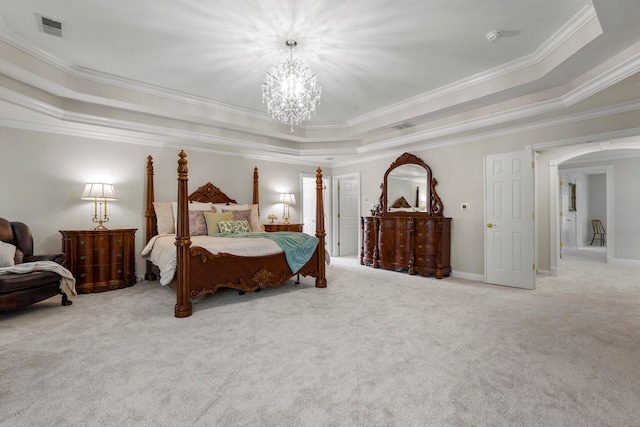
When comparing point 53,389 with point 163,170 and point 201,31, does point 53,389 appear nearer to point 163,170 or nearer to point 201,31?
point 201,31

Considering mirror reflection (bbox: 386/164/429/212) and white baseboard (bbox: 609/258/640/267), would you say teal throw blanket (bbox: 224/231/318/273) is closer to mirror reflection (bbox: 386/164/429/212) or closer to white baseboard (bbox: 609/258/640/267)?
mirror reflection (bbox: 386/164/429/212)

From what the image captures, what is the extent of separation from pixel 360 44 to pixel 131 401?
10.7ft

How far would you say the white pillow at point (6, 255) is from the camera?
10.8 feet

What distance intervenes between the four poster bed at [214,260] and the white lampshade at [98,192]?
63cm

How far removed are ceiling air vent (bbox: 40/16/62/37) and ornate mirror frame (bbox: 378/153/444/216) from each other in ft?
16.4

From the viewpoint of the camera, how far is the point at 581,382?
1.94m

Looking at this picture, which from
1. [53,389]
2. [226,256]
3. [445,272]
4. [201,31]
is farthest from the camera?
[445,272]

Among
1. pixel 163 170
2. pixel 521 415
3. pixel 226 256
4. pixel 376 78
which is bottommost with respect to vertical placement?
pixel 521 415

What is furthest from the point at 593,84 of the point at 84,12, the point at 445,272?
the point at 84,12

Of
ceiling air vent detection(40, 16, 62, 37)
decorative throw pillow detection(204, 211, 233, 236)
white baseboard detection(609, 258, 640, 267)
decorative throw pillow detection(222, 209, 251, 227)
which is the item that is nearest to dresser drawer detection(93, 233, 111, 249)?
decorative throw pillow detection(204, 211, 233, 236)

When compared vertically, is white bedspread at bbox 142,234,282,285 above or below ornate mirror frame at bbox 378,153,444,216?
below

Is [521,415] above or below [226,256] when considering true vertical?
below

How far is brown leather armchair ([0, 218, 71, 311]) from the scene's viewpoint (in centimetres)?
304

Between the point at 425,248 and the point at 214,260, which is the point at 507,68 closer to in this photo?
the point at 425,248
